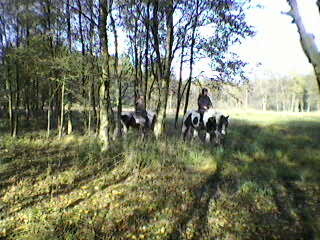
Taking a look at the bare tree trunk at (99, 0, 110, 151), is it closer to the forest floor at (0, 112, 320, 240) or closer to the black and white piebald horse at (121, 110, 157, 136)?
the forest floor at (0, 112, 320, 240)

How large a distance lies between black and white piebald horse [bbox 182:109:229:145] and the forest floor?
3479 mm

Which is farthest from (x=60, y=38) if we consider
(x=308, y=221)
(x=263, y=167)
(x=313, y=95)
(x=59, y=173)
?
(x=313, y=95)

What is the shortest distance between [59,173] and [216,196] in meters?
4.61

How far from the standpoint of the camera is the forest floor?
Result: 495cm

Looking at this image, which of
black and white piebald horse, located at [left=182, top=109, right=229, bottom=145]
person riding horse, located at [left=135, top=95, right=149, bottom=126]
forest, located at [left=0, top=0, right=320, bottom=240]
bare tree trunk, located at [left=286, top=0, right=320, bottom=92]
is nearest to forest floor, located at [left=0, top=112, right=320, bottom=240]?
forest, located at [left=0, top=0, right=320, bottom=240]

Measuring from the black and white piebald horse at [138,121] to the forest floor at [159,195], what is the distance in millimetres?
4946

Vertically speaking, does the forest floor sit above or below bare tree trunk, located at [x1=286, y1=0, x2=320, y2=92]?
below

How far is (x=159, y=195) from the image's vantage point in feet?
21.0

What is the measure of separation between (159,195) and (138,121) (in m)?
8.97

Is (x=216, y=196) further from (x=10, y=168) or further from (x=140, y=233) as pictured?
(x=10, y=168)

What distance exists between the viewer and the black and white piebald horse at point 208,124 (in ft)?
44.3

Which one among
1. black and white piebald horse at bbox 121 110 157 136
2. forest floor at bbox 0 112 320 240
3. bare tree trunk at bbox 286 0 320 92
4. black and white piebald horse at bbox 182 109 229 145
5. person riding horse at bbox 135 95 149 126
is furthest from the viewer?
black and white piebald horse at bbox 121 110 157 136

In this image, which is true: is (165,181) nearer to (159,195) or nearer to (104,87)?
(159,195)

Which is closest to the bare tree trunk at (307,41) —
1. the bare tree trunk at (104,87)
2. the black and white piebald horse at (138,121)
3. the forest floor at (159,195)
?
the forest floor at (159,195)
